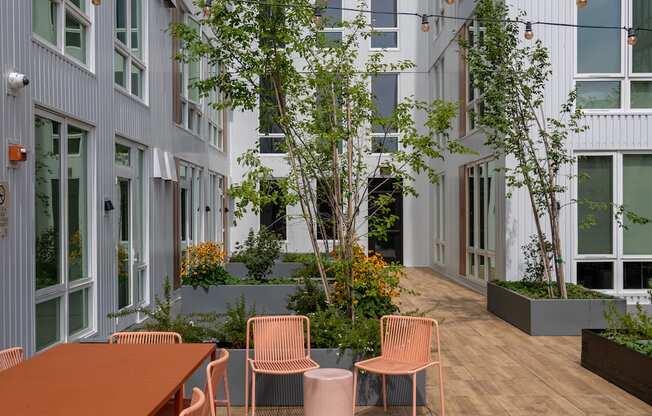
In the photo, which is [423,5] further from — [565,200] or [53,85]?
[53,85]

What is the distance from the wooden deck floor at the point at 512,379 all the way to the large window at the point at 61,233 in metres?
2.41

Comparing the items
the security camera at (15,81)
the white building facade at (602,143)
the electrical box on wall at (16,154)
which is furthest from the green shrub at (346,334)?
the white building facade at (602,143)

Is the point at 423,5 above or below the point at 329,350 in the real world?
above

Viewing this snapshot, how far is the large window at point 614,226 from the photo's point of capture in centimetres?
1059

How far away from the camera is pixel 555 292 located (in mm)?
9492

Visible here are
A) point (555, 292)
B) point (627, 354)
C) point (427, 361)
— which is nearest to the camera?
point (427, 361)

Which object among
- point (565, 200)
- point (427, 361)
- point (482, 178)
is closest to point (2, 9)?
point (427, 361)

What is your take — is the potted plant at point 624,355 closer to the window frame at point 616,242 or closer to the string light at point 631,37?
the window frame at point 616,242

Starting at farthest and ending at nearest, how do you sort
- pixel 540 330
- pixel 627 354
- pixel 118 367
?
pixel 540 330 < pixel 627 354 < pixel 118 367

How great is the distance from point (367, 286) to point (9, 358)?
3.79 m

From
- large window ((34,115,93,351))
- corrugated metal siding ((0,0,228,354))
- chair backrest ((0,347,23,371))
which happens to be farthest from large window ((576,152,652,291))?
chair backrest ((0,347,23,371))

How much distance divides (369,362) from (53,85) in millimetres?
3993

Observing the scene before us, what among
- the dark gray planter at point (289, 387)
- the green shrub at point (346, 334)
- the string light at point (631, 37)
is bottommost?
the dark gray planter at point (289, 387)

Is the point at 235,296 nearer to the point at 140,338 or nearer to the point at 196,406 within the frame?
the point at 140,338
